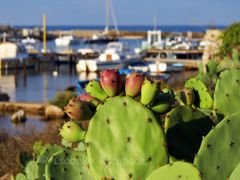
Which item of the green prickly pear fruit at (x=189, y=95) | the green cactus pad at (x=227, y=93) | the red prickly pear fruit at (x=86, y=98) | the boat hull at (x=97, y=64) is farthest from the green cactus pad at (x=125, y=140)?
the boat hull at (x=97, y=64)

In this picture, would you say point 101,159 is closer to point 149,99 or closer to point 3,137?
point 149,99

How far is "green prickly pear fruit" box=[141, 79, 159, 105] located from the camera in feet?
7.00

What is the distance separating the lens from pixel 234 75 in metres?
3.19

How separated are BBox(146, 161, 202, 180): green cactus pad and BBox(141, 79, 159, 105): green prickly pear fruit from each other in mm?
329

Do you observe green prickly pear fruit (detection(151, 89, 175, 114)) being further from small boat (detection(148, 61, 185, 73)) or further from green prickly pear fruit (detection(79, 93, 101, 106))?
small boat (detection(148, 61, 185, 73))

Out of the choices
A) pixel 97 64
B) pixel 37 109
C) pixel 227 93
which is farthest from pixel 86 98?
pixel 97 64

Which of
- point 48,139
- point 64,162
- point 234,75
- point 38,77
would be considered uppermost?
point 234,75

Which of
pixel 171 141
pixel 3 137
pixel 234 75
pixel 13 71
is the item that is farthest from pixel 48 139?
pixel 13 71

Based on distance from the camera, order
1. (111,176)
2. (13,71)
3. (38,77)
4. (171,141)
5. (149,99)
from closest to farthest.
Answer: (149,99) < (111,176) < (171,141) < (38,77) < (13,71)

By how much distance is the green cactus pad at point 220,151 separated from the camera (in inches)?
84.9

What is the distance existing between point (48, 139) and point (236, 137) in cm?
716

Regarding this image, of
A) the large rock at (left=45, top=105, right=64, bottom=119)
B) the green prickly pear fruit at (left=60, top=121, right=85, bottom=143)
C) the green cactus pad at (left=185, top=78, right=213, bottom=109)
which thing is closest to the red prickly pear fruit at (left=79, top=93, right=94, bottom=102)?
the green prickly pear fruit at (left=60, top=121, right=85, bottom=143)

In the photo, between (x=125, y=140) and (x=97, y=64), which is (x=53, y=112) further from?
(x=97, y=64)

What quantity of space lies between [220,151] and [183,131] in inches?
12.5
